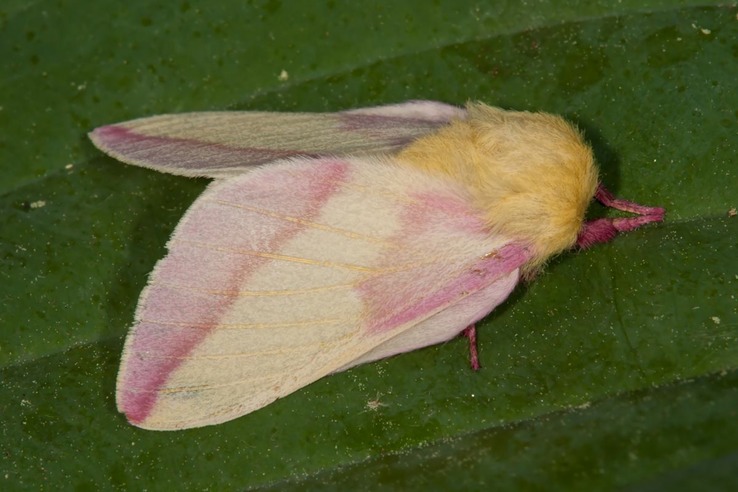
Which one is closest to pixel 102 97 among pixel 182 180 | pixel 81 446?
pixel 182 180

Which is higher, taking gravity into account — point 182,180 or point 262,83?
point 262,83

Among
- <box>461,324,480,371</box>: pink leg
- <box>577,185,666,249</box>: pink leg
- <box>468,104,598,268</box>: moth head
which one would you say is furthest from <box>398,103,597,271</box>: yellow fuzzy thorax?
<box>461,324,480,371</box>: pink leg

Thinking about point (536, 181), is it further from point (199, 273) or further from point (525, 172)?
point (199, 273)

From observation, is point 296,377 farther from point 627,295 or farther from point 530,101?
point 530,101

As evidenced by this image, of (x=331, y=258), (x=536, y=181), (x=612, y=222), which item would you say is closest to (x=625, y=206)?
(x=612, y=222)

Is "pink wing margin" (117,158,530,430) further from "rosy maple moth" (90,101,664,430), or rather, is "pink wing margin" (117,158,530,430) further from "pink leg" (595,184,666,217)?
"pink leg" (595,184,666,217)

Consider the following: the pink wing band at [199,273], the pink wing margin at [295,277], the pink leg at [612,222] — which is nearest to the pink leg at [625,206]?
the pink leg at [612,222]
